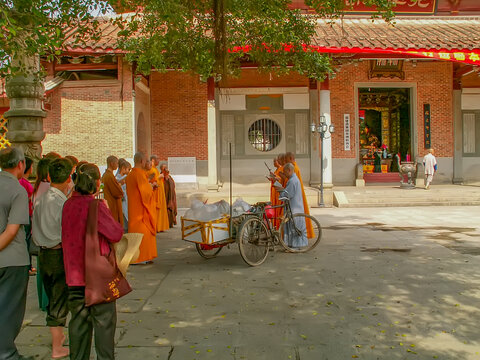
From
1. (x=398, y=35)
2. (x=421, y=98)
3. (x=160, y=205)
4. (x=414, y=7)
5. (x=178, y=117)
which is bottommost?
(x=160, y=205)

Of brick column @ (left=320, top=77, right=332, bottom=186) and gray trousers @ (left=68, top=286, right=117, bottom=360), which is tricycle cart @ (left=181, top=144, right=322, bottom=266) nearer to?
gray trousers @ (left=68, top=286, right=117, bottom=360)

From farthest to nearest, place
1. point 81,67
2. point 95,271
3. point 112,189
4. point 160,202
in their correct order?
point 81,67
point 160,202
point 112,189
point 95,271

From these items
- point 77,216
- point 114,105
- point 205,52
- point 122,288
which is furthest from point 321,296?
point 114,105

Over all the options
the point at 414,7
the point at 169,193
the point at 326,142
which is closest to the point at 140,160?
the point at 169,193

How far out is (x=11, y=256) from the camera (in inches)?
123

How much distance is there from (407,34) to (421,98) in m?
3.47

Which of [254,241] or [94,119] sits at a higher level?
[94,119]

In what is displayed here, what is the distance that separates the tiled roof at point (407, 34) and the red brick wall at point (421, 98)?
155 cm

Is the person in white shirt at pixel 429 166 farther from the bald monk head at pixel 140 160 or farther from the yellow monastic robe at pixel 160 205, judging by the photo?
the bald monk head at pixel 140 160

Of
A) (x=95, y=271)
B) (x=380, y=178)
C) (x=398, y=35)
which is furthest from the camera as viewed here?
(x=380, y=178)

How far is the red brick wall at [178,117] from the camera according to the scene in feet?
53.8

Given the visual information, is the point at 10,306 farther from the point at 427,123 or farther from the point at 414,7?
the point at 414,7

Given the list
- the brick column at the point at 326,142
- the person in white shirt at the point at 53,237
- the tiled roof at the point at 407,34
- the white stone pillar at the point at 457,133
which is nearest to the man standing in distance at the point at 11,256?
the person in white shirt at the point at 53,237

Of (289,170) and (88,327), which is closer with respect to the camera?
(88,327)
